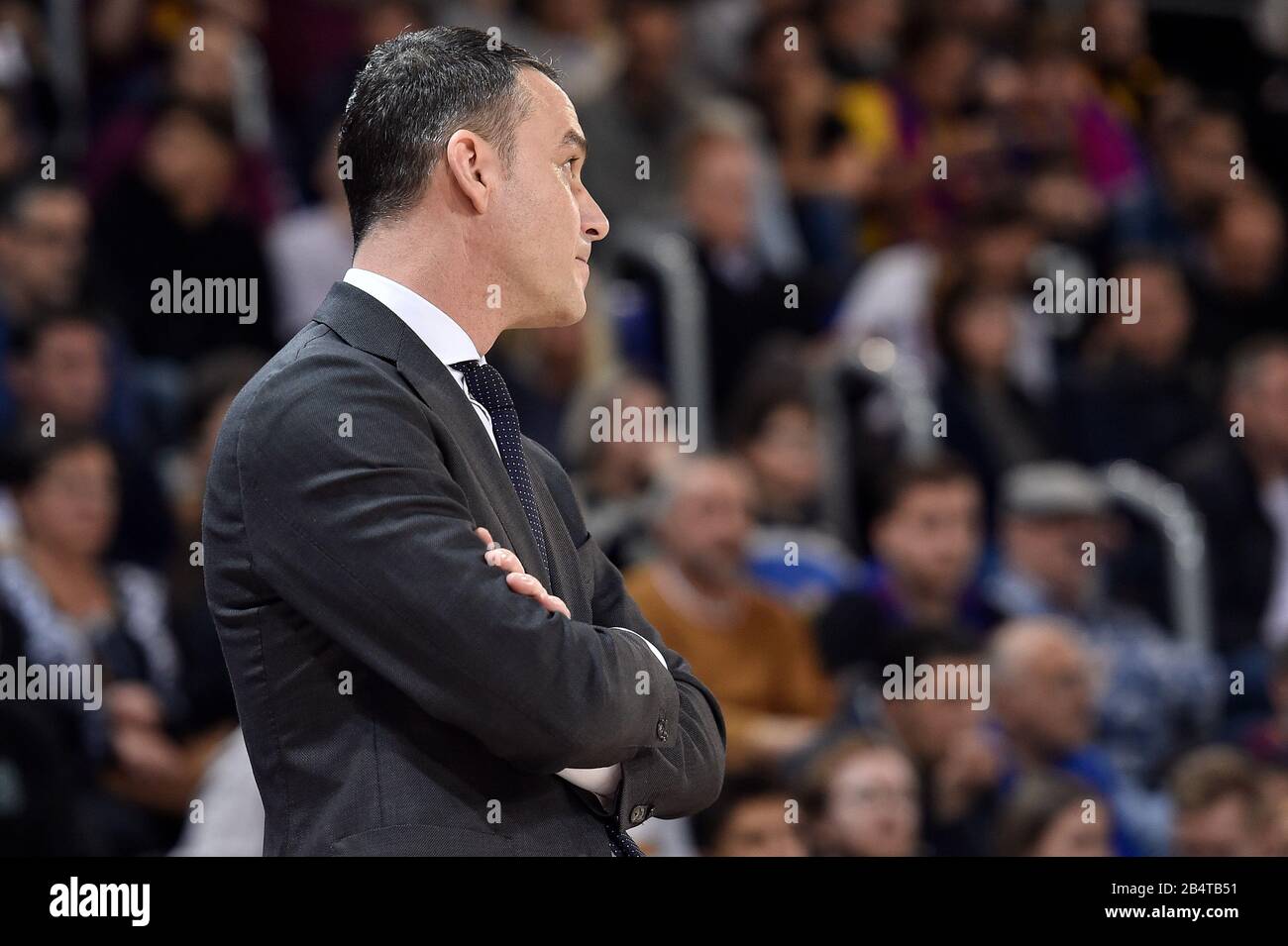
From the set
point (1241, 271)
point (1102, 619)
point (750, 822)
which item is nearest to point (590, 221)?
point (750, 822)

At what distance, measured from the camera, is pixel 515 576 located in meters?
1.50

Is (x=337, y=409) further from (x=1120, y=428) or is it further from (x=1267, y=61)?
(x=1267, y=61)

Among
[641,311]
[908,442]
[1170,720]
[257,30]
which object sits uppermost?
[257,30]

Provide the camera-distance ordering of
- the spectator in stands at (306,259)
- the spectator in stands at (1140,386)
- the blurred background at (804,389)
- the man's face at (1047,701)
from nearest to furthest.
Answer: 1. the blurred background at (804,389)
2. the man's face at (1047,701)
3. the spectator in stands at (306,259)
4. the spectator in stands at (1140,386)

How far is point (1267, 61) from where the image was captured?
6613 millimetres

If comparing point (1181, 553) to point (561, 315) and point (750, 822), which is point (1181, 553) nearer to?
point (750, 822)

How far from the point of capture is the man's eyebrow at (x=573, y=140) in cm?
172

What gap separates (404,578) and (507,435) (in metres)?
0.27

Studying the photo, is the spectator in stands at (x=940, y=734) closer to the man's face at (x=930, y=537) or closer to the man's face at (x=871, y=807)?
the man's face at (x=871, y=807)

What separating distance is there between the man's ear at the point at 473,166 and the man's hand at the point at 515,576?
318 mm

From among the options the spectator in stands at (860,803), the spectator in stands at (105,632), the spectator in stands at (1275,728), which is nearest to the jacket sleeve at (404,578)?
the spectator in stands at (860,803)

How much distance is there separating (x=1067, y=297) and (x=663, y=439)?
1.56 metres

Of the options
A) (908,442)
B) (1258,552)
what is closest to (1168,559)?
(1258,552)

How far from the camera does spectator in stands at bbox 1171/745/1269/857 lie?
12.2ft
